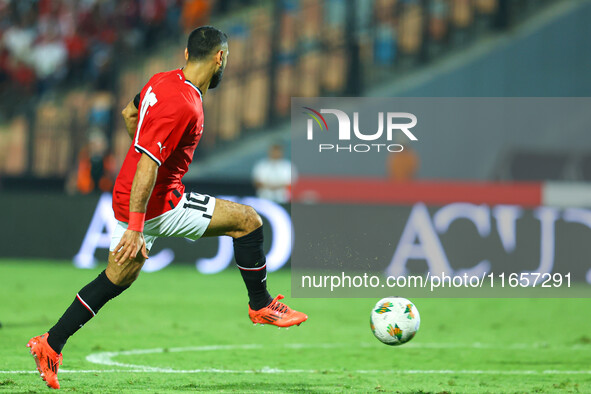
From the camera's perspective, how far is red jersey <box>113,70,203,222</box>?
583cm

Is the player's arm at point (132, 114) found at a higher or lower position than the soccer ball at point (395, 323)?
higher

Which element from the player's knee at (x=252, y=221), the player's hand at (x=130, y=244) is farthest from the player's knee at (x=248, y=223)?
the player's hand at (x=130, y=244)

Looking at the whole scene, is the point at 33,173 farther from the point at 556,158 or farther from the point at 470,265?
the point at 556,158

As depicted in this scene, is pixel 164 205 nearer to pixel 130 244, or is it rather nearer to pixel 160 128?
pixel 130 244

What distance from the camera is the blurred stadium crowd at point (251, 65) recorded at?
1761 centimetres

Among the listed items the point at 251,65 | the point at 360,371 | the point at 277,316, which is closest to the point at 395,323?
the point at 360,371

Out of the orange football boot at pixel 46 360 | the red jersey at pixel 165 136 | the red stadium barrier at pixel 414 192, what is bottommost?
the orange football boot at pixel 46 360

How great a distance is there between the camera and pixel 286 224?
14.5 meters

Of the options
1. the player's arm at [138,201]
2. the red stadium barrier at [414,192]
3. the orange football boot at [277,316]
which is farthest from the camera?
the red stadium barrier at [414,192]

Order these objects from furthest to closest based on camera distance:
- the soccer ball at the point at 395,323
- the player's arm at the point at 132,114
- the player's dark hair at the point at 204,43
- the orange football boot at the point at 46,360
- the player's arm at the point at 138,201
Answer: the soccer ball at the point at 395,323 < the player's arm at the point at 132,114 < the player's dark hair at the point at 204,43 < the orange football boot at the point at 46,360 < the player's arm at the point at 138,201

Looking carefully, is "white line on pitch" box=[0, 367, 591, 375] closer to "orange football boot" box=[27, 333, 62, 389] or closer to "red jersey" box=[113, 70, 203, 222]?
"orange football boot" box=[27, 333, 62, 389]

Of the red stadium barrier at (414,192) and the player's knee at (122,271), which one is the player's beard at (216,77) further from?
the red stadium barrier at (414,192)

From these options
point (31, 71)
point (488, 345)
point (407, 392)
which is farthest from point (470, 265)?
point (31, 71)

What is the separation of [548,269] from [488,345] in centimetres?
561
